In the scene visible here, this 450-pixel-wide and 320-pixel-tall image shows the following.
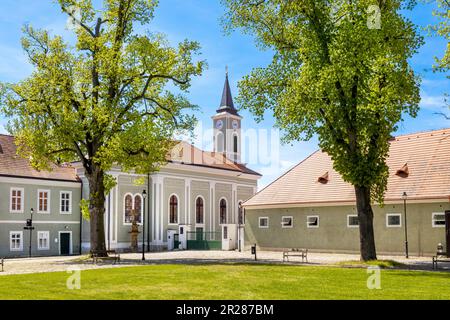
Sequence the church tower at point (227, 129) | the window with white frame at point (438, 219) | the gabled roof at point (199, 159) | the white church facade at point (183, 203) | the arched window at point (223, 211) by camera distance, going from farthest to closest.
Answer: the church tower at point (227, 129)
the arched window at point (223, 211)
the gabled roof at point (199, 159)
the white church facade at point (183, 203)
the window with white frame at point (438, 219)

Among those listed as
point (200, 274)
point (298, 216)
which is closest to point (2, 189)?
point (298, 216)

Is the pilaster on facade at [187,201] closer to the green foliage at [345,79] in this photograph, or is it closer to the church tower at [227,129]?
the church tower at [227,129]

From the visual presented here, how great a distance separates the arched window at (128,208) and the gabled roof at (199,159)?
504cm

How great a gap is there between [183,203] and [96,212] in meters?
22.8

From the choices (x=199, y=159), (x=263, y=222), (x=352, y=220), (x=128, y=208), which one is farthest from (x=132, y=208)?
(x=352, y=220)

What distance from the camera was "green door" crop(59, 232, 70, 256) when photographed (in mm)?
44469

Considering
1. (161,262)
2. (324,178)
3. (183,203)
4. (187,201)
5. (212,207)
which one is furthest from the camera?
(212,207)

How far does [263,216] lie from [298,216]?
3.50 m

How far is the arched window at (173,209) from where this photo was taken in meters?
51.6

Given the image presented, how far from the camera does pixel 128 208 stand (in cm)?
4881

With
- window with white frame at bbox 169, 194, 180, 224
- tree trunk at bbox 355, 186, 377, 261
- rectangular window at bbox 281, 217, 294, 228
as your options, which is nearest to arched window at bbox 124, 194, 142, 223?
window with white frame at bbox 169, 194, 180, 224

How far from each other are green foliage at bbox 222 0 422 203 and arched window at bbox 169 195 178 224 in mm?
26801

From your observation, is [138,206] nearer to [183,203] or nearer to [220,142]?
[183,203]

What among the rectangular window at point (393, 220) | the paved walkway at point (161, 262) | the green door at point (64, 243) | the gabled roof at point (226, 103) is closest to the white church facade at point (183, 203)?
the green door at point (64, 243)
